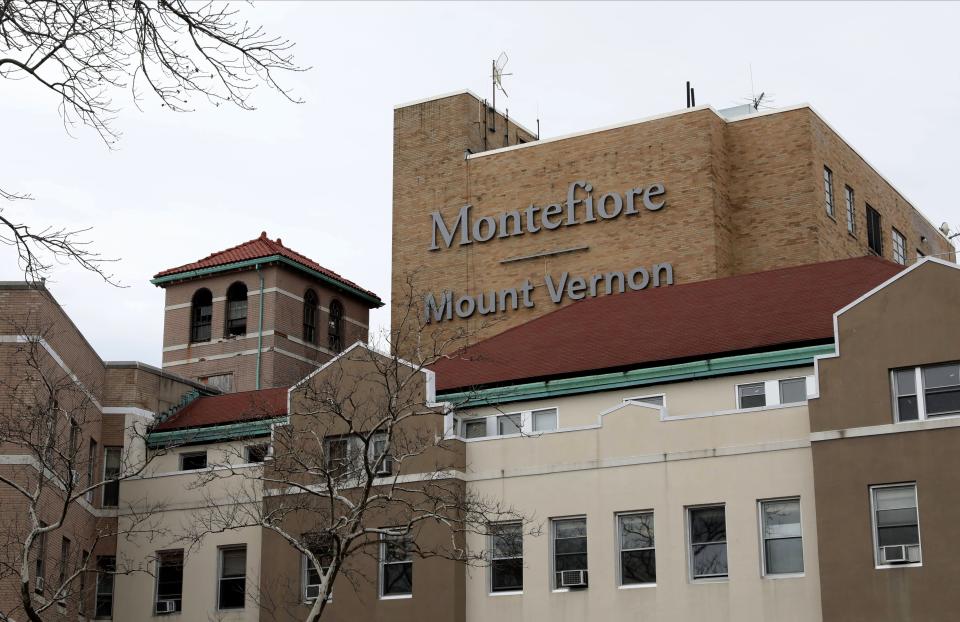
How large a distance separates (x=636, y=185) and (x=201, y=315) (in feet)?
69.7

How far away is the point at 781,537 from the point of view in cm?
3109

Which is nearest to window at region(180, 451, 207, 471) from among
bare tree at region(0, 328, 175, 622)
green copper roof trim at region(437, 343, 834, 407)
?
bare tree at region(0, 328, 175, 622)

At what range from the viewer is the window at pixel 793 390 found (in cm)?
3319

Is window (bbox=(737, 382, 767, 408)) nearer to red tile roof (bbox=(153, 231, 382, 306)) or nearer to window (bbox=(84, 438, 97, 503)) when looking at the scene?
window (bbox=(84, 438, 97, 503))

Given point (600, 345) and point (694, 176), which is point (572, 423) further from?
point (694, 176)

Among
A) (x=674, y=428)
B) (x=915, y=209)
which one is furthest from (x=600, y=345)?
(x=915, y=209)

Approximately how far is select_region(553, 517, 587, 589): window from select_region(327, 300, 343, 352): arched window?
32398 mm

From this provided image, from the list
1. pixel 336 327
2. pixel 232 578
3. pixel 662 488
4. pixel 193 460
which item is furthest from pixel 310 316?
pixel 662 488

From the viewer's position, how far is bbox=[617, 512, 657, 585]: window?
106ft

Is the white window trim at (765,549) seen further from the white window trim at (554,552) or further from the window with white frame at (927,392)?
the white window trim at (554,552)

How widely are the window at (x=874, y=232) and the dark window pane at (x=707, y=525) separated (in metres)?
26.9

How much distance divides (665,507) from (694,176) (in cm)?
2096

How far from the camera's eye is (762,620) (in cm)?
3064

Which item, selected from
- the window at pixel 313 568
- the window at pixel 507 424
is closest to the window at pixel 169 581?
the window at pixel 313 568
